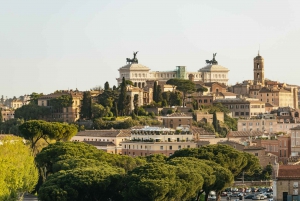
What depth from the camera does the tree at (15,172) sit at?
55706 mm

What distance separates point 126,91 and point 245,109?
22205mm

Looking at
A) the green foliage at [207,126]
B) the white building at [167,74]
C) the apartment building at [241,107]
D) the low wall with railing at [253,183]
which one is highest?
the white building at [167,74]

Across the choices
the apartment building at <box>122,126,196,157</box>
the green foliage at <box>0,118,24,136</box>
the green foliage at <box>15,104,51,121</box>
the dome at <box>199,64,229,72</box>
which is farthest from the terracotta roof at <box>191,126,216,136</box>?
the dome at <box>199,64,229,72</box>

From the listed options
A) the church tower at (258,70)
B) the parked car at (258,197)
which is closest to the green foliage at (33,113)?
the church tower at (258,70)

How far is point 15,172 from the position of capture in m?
58.2

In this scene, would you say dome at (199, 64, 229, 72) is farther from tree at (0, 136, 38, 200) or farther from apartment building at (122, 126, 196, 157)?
tree at (0, 136, 38, 200)

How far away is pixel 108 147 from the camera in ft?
343

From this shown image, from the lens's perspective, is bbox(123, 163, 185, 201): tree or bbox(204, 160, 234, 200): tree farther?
bbox(204, 160, 234, 200): tree

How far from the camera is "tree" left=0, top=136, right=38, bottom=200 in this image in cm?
5571

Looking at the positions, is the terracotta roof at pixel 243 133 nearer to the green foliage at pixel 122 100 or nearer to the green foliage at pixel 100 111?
the green foliage at pixel 122 100

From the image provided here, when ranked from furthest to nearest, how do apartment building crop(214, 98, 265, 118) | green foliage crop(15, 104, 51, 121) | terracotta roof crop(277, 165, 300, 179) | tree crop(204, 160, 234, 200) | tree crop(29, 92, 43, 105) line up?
apartment building crop(214, 98, 265, 118)
tree crop(29, 92, 43, 105)
green foliage crop(15, 104, 51, 121)
terracotta roof crop(277, 165, 300, 179)
tree crop(204, 160, 234, 200)

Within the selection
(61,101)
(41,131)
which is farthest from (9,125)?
(41,131)

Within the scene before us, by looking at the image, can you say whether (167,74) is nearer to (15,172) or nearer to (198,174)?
(198,174)

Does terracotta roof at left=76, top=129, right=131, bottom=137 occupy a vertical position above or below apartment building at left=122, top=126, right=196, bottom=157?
above
